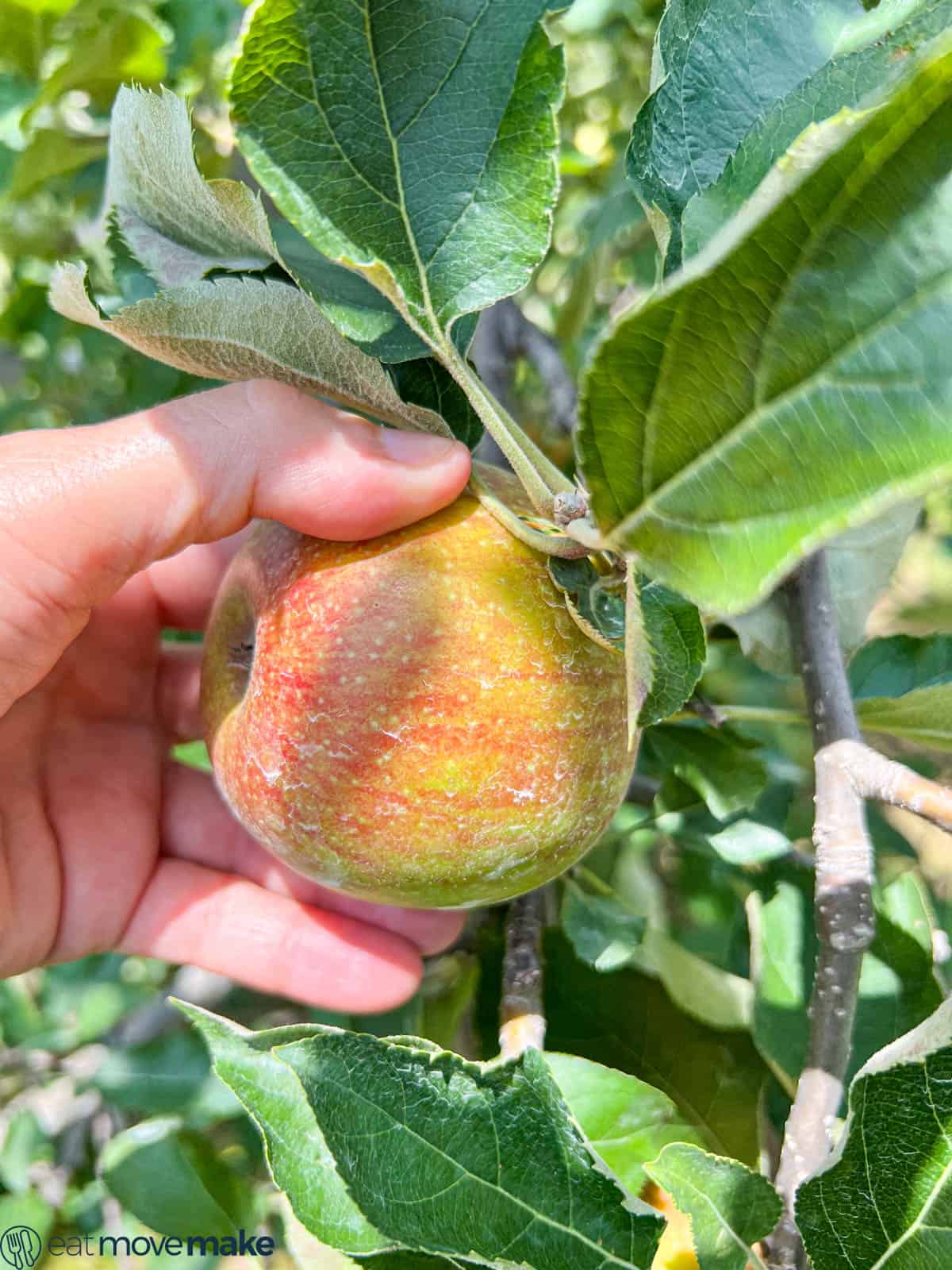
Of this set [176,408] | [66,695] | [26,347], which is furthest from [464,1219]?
[26,347]

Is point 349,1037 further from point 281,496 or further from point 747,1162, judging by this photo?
point 747,1162

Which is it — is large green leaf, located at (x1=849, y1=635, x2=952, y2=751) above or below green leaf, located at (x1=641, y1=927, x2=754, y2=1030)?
above

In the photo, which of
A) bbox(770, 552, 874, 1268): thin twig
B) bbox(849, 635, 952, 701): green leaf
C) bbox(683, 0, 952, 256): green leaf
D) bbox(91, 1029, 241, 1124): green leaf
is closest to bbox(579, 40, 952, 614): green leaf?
bbox(683, 0, 952, 256): green leaf

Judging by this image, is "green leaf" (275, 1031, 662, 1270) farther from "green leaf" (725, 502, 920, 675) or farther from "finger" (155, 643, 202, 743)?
"finger" (155, 643, 202, 743)

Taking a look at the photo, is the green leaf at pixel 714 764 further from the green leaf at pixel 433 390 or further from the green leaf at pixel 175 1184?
the green leaf at pixel 175 1184

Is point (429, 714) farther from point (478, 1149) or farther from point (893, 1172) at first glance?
point (893, 1172)
